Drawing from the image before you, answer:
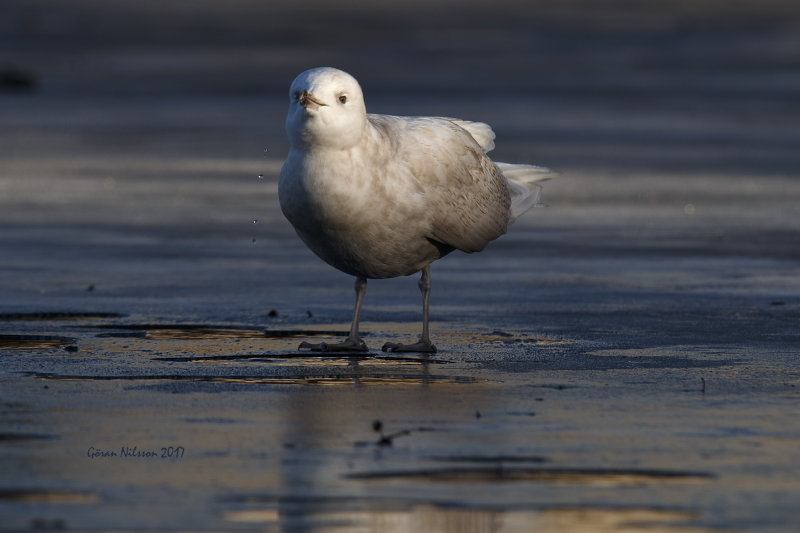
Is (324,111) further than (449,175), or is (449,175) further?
(449,175)

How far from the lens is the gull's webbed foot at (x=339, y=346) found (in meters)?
10.5

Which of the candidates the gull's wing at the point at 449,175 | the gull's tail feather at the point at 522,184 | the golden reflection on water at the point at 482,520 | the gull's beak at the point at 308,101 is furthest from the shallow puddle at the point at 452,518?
the gull's tail feather at the point at 522,184

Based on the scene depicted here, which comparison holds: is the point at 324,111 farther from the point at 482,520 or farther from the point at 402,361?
the point at 482,520

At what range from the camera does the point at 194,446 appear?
298 inches

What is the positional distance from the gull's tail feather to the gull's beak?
129 inches

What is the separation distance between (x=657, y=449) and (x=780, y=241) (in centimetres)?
934

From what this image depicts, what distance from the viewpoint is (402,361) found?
10273 mm

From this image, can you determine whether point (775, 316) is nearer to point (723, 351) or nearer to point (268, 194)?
point (723, 351)

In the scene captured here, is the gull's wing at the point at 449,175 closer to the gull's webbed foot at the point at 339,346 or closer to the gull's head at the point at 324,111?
the gull's head at the point at 324,111

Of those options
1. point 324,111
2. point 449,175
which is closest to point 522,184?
point 449,175

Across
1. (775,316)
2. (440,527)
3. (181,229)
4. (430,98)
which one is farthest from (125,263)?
(430,98)

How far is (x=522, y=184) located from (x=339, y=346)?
11.3 feet

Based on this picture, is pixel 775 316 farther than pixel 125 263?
No

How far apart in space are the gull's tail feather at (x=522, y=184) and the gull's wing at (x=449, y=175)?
1.57 feet
